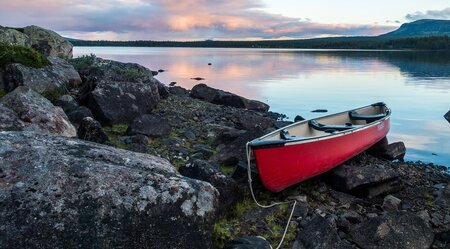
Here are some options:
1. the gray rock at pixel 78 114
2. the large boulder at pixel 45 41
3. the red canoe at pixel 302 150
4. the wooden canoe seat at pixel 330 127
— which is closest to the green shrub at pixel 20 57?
the gray rock at pixel 78 114

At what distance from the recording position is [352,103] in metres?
30.7

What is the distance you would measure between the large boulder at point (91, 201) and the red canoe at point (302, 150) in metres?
2.83

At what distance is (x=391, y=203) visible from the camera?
28.3 feet

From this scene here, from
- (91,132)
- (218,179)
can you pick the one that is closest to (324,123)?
(218,179)

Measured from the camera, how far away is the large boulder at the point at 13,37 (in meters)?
17.3

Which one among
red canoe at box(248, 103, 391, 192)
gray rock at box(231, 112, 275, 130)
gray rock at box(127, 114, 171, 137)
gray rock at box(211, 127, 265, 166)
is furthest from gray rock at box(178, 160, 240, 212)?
gray rock at box(231, 112, 275, 130)

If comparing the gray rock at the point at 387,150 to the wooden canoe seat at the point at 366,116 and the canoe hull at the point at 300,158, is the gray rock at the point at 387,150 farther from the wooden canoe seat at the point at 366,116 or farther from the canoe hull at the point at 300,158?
the canoe hull at the point at 300,158

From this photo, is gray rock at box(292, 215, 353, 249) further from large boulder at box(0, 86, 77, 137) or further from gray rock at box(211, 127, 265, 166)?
large boulder at box(0, 86, 77, 137)

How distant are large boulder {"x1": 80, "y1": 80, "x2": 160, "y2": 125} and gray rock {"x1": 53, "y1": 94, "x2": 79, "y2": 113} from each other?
38 cm

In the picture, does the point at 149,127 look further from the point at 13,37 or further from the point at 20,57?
the point at 13,37

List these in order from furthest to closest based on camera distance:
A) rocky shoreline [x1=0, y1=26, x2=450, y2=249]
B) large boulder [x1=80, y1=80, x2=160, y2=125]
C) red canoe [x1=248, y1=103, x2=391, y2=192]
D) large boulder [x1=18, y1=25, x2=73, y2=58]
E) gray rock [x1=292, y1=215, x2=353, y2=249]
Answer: large boulder [x1=18, y1=25, x2=73, y2=58] < large boulder [x1=80, y1=80, x2=160, y2=125] < red canoe [x1=248, y1=103, x2=391, y2=192] < gray rock [x1=292, y1=215, x2=353, y2=249] < rocky shoreline [x1=0, y1=26, x2=450, y2=249]

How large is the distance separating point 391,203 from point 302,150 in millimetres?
2094

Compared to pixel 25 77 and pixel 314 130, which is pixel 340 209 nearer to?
pixel 314 130

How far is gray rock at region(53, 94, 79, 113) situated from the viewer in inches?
454
